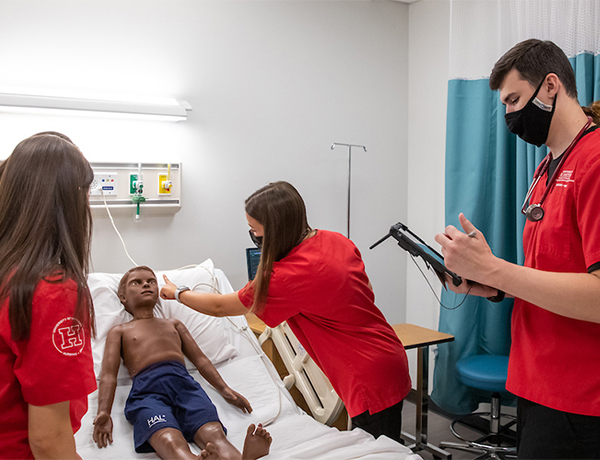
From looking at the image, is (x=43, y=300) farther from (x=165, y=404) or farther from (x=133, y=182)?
(x=133, y=182)

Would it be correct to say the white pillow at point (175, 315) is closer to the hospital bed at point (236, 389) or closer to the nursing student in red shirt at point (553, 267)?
the hospital bed at point (236, 389)

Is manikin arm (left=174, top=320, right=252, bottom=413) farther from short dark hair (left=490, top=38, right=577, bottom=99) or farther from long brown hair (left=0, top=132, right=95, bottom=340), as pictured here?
short dark hair (left=490, top=38, right=577, bottom=99)

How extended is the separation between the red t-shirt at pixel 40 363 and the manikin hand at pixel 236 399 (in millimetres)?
1290

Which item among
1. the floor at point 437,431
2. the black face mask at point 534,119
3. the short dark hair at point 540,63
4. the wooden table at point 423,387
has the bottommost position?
the floor at point 437,431

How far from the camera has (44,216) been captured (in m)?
0.95

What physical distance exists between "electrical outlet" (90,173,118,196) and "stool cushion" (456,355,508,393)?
2028 millimetres

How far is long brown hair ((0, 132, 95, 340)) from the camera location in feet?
3.00

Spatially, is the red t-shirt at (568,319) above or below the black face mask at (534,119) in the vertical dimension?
below

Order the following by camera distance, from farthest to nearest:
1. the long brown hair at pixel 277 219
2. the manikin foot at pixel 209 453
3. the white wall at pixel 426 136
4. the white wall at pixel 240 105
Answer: the white wall at pixel 426 136 < the white wall at pixel 240 105 < the long brown hair at pixel 277 219 < the manikin foot at pixel 209 453

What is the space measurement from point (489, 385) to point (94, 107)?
2359 mm

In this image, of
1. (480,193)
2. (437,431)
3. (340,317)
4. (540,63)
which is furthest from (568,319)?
(437,431)

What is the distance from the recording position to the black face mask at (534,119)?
3.91 feet

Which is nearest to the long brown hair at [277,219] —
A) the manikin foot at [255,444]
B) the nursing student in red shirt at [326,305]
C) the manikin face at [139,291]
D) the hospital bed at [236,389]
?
the nursing student in red shirt at [326,305]

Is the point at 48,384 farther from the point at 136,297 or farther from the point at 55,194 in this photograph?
the point at 136,297
